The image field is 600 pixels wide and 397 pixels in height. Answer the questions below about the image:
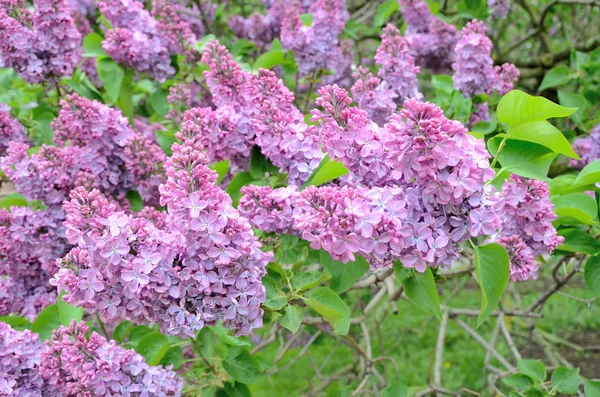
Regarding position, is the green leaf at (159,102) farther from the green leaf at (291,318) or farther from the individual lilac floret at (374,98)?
the green leaf at (291,318)

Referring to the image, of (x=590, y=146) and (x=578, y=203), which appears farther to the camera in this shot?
(x=590, y=146)

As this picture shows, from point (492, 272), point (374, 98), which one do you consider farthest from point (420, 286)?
point (374, 98)

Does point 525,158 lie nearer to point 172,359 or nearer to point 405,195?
point 405,195

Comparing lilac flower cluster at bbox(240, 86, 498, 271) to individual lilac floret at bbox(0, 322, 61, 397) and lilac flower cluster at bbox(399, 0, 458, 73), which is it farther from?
lilac flower cluster at bbox(399, 0, 458, 73)

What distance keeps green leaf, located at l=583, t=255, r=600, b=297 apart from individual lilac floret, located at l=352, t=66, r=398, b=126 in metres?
0.83

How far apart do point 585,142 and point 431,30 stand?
0.93 metres

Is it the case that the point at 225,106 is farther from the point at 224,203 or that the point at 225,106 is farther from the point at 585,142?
the point at 585,142

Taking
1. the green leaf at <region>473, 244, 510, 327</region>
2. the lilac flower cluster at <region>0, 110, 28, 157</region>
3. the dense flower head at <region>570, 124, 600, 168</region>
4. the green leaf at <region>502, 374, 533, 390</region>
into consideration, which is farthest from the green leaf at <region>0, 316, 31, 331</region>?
the dense flower head at <region>570, 124, 600, 168</region>

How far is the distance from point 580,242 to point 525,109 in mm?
709

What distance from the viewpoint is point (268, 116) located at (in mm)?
1697

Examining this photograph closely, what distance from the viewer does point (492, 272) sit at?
4.55ft

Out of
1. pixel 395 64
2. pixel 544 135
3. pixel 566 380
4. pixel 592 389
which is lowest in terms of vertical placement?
pixel 566 380

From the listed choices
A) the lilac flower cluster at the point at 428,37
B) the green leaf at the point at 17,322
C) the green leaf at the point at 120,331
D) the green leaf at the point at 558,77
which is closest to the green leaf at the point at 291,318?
the green leaf at the point at 120,331

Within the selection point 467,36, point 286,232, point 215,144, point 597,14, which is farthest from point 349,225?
point 597,14
